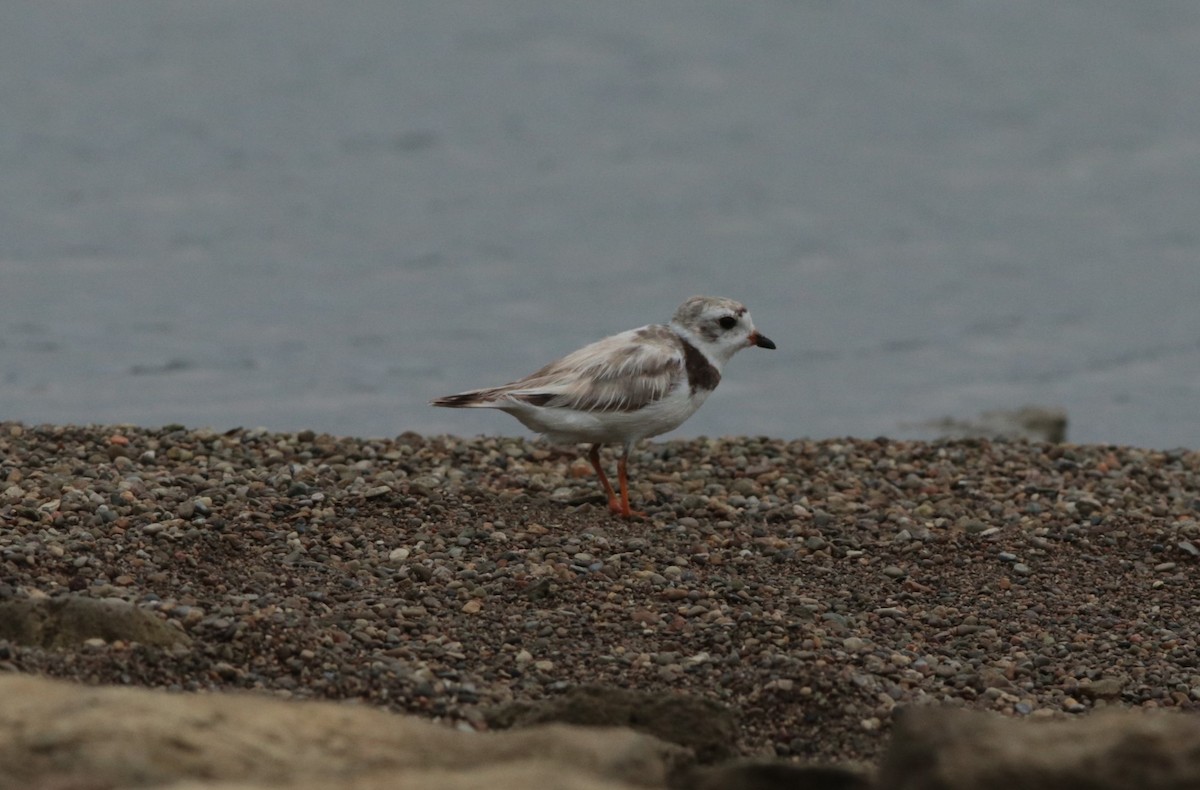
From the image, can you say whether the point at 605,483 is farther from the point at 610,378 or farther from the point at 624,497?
the point at 610,378

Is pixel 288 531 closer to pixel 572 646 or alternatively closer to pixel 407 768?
pixel 572 646

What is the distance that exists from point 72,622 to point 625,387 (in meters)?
3.57

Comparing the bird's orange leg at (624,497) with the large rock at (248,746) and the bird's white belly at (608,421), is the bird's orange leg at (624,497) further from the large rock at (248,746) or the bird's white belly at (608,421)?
the large rock at (248,746)

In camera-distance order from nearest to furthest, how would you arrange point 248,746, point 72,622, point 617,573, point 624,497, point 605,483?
1. point 248,746
2. point 72,622
3. point 617,573
4. point 624,497
5. point 605,483

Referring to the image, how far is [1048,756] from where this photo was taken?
3879 millimetres

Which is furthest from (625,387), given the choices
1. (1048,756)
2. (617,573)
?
(1048,756)

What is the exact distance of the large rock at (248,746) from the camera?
4.18 meters

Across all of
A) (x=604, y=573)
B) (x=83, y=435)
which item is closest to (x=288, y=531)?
(x=604, y=573)

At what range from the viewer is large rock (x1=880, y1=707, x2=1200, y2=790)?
3824 mm

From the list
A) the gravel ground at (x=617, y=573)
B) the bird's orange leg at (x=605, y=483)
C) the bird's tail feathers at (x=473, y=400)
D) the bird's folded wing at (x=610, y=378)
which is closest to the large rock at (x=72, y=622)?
the gravel ground at (x=617, y=573)

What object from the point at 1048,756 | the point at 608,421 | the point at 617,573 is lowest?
the point at 1048,756

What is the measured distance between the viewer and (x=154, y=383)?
1430cm

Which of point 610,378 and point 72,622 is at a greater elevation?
point 610,378

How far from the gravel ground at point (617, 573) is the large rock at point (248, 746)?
4.45ft
